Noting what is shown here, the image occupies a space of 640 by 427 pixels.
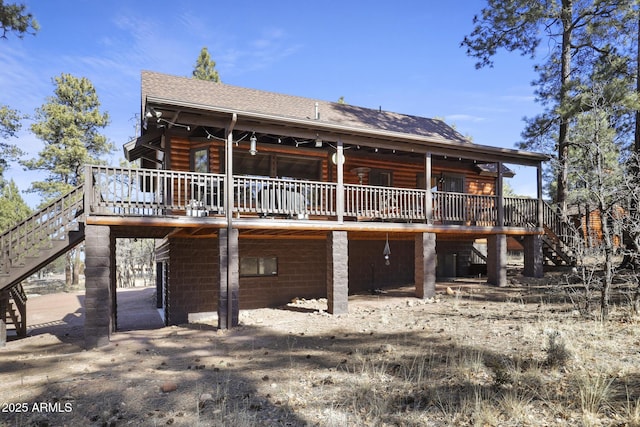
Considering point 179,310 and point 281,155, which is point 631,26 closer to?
point 281,155

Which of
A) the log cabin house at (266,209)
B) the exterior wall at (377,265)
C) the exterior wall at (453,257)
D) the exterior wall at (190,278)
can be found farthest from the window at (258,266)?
the exterior wall at (453,257)

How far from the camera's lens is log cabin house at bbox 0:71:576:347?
9.88 m

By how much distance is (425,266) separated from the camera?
1382 cm

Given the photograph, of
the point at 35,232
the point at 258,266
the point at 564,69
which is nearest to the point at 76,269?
the point at 258,266

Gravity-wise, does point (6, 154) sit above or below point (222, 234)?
above

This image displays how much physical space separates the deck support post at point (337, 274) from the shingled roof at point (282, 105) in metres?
3.72

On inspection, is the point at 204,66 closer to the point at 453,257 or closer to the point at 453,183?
the point at 453,183

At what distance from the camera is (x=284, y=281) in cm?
1509

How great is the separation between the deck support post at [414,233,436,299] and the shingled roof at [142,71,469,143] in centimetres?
384

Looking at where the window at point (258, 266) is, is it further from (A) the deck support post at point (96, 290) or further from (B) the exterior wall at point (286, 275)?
(A) the deck support post at point (96, 290)

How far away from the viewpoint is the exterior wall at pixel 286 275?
569 inches

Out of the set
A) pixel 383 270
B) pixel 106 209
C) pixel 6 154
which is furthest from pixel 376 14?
pixel 6 154

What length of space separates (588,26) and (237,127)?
56.1 feet

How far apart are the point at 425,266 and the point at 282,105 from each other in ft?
28.7
